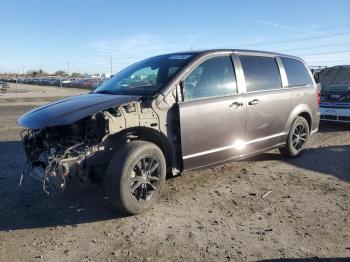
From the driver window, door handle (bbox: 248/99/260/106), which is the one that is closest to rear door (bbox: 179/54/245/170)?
the driver window

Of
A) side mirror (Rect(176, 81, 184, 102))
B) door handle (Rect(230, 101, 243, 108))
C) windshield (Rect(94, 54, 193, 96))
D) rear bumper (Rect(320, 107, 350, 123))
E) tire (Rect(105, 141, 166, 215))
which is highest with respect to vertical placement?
windshield (Rect(94, 54, 193, 96))

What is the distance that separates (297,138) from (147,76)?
3.25m

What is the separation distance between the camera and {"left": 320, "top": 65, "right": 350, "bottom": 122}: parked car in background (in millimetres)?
10617

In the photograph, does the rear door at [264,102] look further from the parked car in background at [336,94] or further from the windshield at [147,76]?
the parked car in background at [336,94]

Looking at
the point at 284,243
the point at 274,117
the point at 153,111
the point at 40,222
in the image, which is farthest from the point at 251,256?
the point at 274,117

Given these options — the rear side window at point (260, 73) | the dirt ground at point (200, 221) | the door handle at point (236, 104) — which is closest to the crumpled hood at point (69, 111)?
the dirt ground at point (200, 221)

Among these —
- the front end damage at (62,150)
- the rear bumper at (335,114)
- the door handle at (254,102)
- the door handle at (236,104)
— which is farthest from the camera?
the rear bumper at (335,114)

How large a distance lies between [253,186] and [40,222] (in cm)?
290

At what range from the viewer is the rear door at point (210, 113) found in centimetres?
518

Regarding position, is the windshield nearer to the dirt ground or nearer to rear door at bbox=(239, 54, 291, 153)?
rear door at bbox=(239, 54, 291, 153)

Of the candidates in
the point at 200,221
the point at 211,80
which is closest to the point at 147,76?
the point at 211,80

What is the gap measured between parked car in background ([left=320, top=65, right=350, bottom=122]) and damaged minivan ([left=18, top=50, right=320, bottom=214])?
15.2ft

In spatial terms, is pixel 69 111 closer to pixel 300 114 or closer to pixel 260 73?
pixel 260 73

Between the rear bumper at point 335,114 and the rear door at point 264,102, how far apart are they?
438cm
